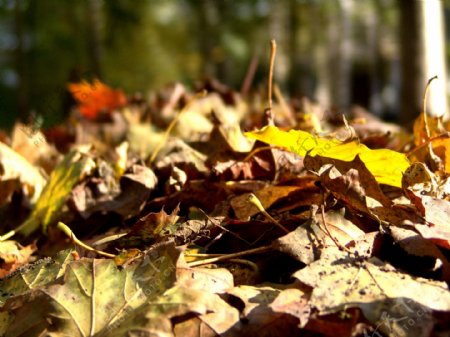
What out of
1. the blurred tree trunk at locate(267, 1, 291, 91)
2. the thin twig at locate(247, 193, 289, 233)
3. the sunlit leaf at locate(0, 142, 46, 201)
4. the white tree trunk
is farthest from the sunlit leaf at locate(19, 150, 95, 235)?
the blurred tree trunk at locate(267, 1, 291, 91)

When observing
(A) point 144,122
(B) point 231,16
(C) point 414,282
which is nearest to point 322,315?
(C) point 414,282

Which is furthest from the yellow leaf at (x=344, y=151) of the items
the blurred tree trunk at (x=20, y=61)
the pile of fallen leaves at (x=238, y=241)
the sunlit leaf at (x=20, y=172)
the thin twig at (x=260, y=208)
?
the blurred tree trunk at (x=20, y=61)

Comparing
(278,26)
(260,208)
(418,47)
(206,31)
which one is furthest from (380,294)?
(278,26)

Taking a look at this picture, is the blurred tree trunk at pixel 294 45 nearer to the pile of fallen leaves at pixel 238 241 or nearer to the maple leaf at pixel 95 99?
the maple leaf at pixel 95 99

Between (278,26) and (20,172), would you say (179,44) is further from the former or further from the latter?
(20,172)

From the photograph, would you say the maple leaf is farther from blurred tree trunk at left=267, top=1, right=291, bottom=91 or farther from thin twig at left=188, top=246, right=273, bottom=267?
blurred tree trunk at left=267, top=1, right=291, bottom=91

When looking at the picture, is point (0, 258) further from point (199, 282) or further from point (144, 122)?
point (144, 122)
